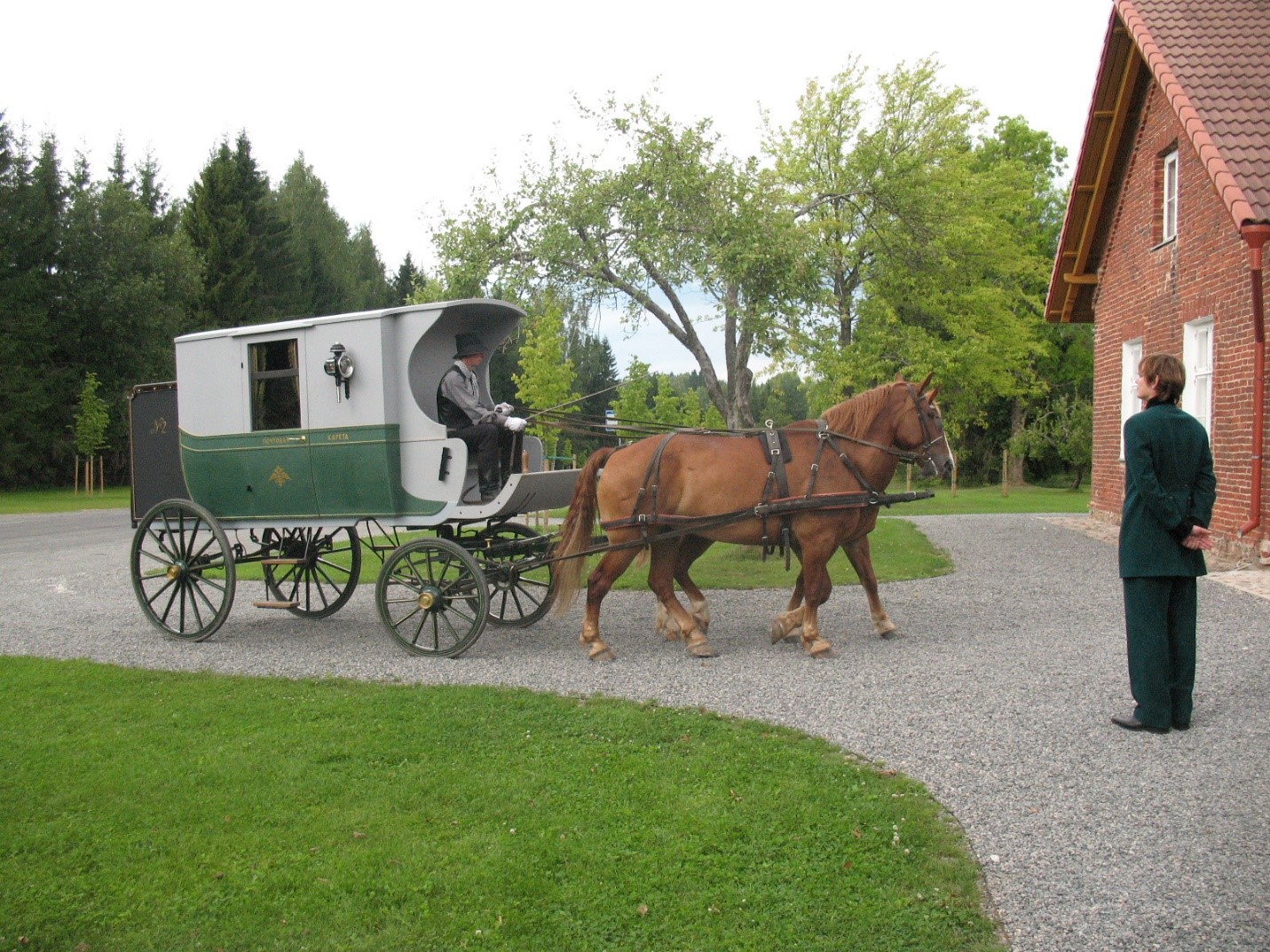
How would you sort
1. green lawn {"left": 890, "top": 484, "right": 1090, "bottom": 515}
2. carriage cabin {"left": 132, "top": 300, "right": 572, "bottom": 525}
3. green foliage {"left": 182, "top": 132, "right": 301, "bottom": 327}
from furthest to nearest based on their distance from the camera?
green foliage {"left": 182, "top": 132, "right": 301, "bottom": 327}, green lawn {"left": 890, "top": 484, "right": 1090, "bottom": 515}, carriage cabin {"left": 132, "top": 300, "right": 572, "bottom": 525}

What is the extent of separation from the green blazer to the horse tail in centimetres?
395

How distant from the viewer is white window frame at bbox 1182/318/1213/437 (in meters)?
13.1

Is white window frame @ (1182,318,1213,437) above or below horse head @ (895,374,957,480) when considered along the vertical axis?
above

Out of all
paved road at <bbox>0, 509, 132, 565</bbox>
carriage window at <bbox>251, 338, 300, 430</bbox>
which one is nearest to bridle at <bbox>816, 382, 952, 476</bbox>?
carriage window at <bbox>251, 338, 300, 430</bbox>

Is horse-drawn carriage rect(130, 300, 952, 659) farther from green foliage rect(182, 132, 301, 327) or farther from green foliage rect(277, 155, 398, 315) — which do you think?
green foliage rect(277, 155, 398, 315)

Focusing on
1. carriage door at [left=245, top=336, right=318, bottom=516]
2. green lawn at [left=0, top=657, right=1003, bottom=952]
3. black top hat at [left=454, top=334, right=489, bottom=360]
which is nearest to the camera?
green lawn at [left=0, top=657, right=1003, bottom=952]

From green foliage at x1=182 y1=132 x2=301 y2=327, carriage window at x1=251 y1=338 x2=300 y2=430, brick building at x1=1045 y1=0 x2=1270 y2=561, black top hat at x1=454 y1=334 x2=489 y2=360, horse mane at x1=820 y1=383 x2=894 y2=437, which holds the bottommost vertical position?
horse mane at x1=820 y1=383 x2=894 y2=437

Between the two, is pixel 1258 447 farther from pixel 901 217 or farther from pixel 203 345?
pixel 203 345

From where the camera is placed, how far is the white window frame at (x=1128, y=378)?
15875 mm

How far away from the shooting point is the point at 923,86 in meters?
33.3

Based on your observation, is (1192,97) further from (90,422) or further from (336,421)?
(90,422)

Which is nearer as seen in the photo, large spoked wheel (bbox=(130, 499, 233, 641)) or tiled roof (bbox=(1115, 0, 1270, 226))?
large spoked wheel (bbox=(130, 499, 233, 641))

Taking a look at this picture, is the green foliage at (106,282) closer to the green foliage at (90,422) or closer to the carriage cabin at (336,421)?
the green foliage at (90,422)

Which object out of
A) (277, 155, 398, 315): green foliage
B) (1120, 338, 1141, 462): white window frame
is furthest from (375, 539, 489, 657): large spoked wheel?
(277, 155, 398, 315): green foliage
